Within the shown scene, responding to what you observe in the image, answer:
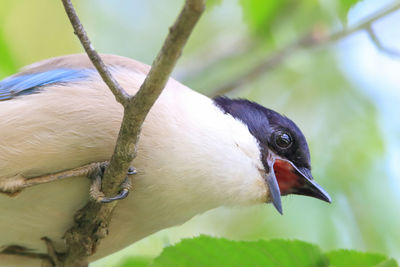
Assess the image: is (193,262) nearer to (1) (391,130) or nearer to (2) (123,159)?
(2) (123,159)

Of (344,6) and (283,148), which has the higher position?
(344,6)

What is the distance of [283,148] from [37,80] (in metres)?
1.73

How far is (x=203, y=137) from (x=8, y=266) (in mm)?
1678

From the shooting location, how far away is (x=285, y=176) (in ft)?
14.8

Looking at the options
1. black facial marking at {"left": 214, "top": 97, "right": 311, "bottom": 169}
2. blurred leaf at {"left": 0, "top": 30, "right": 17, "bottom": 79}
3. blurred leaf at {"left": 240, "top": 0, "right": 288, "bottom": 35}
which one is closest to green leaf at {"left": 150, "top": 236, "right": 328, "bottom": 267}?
black facial marking at {"left": 214, "top": 97, "right": 311, "bottom": 169}

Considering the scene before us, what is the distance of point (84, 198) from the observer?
3.91 m

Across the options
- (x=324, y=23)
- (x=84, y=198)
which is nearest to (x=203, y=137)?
(x=84, y=198)

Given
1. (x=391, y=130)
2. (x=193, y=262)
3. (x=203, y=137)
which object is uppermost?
(x=391, y=130)

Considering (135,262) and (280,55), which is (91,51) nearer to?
(135,262)

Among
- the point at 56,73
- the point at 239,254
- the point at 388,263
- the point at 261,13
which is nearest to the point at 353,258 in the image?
the point at 388,263

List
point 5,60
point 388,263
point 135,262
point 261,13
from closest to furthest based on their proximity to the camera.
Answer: point 388,263, point 135,262, point 5,60, point 261,13

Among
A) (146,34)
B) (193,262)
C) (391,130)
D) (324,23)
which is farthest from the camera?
(146,34)

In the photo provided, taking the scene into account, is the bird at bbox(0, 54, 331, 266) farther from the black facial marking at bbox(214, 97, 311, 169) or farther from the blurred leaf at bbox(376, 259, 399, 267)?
the blurred leaf at bbox(376, 259, 399, 267)

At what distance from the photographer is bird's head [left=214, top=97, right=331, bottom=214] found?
4.43 meters
